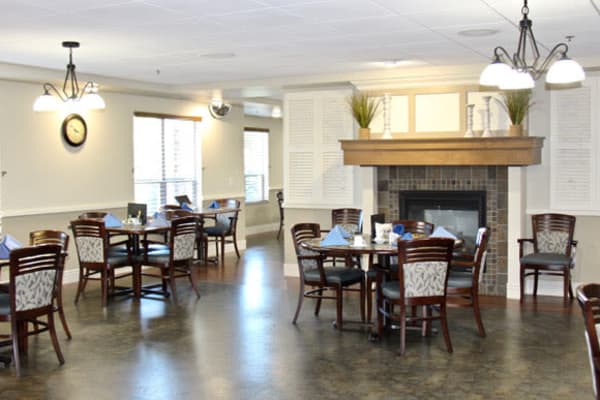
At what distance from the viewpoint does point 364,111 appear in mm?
7746

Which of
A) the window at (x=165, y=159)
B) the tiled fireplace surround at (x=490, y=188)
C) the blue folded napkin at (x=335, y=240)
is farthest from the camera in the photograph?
the window at (x=165, y=159)

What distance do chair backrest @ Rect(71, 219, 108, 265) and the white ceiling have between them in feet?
5.32

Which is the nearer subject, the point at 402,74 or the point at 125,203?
the point at 402,74

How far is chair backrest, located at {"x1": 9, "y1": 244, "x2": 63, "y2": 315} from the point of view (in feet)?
15.3

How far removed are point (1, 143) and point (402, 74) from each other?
4460 millimetres

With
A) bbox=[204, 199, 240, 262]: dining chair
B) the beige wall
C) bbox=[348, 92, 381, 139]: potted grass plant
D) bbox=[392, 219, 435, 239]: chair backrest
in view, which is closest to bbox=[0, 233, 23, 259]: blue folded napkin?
the beige wall

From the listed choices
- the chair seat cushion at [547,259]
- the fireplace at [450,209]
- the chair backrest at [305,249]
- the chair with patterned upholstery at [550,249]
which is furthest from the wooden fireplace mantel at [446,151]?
the chair backrest at [305,249]

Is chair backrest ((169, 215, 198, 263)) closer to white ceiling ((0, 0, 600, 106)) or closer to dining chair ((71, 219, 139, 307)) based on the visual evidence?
dining chair ((71, 219, 139, 307))

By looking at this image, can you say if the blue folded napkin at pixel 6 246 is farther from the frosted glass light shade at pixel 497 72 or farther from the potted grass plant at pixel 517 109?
the potted grass plant at pixel 517 109

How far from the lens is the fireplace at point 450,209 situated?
24.8ft

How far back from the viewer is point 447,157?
23.7 ft

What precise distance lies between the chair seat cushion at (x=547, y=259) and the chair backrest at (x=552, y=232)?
0.20 metres

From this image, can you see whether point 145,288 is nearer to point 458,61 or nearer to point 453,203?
point 453,203

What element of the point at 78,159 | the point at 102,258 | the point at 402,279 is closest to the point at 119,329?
the point at 102,258
